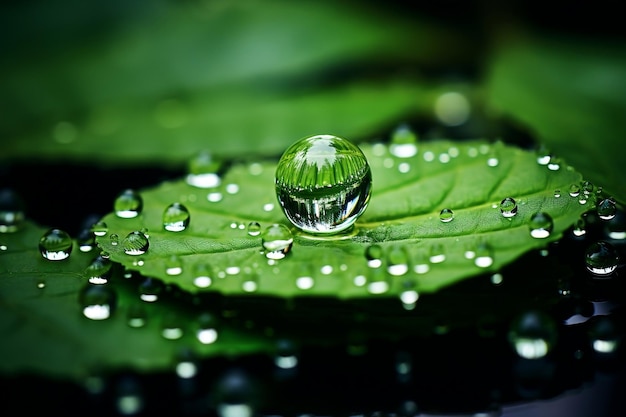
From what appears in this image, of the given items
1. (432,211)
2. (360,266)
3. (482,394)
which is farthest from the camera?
(432,211)

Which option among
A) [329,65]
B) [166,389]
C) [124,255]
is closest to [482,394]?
[166,389]

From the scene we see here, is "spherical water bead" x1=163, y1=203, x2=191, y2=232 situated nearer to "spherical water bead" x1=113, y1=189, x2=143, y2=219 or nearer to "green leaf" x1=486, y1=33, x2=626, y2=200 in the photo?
"spherical water bead" x1=113, y1=189, x2=143, y2=219

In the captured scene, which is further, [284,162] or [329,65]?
[329,65]

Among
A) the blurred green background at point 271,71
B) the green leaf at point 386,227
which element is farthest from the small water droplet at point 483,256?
the blurred green background at point 271,71

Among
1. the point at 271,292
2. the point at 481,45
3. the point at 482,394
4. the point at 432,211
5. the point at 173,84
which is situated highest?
the point at 481,45

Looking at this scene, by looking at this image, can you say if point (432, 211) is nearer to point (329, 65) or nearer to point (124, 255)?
point (124, 255)

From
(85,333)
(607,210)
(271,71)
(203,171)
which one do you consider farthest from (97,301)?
(271,71)

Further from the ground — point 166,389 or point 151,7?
point 151,7
